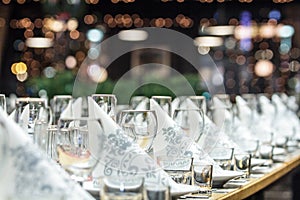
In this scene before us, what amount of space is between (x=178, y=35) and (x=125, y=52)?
4.60 ft

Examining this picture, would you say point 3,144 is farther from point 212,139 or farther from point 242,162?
point 212,139

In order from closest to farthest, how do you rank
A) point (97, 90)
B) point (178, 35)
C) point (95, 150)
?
point (95, 150), point (97, 90), point (178, 35)

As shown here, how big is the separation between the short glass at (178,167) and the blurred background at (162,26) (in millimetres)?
11942

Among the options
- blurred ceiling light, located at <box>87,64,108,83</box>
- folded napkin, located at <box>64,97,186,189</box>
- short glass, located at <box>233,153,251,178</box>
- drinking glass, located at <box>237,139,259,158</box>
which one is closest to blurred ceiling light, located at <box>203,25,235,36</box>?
blurred ceiling light, located at <box>87,64,108,83</box>

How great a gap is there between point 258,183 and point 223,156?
0.18m

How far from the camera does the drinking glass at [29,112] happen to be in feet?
8.42

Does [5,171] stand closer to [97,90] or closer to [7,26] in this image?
[97,90]

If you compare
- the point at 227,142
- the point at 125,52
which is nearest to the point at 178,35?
the point at 125,52

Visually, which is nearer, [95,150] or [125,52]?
[95,150]

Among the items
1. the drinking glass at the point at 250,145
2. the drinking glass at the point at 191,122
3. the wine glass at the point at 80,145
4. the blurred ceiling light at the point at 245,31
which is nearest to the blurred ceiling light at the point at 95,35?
the blurred ceiling light at the point at 245,31

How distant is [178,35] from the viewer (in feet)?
52.1

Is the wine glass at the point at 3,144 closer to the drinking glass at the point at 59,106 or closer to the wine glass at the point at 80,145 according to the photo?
the wine glass at the point at 80,145

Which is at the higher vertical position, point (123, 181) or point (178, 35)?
point (178, 35)

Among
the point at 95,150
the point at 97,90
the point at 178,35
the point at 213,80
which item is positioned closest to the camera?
the point at 95,150
